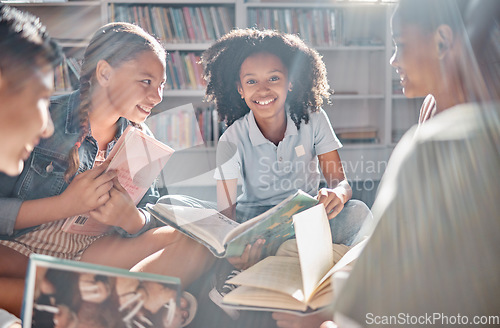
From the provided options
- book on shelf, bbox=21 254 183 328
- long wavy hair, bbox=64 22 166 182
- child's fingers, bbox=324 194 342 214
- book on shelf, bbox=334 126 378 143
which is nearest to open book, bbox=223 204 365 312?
book on shelf, bbox=21 254 183 328

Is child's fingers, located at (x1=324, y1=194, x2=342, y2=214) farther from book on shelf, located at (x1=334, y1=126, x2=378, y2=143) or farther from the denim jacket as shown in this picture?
book on shelf, located at (x1=334, y1=126, x2=378, y2=143)

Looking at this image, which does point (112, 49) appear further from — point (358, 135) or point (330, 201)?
point (358, 135)

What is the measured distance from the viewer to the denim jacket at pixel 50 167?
0.91 m

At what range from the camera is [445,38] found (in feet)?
2.44

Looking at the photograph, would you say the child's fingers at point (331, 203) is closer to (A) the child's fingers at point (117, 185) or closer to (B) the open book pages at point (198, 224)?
(B) the open book pages at point (198, 224)

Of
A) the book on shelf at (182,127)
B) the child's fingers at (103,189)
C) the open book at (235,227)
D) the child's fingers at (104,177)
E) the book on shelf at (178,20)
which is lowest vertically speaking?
the open book at (235,227)

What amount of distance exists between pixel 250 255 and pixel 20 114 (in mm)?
569

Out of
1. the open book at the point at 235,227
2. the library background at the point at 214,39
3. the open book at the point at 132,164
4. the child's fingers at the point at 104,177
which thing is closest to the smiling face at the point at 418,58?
the open book at the point at 235,227

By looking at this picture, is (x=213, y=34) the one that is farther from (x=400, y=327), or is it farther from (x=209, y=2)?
(x=400, y=327)

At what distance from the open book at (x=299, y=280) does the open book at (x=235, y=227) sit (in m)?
0.04

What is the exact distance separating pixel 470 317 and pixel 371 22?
279cm

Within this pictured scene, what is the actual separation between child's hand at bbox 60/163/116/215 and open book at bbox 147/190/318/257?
0.36 ft

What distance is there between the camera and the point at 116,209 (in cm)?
94

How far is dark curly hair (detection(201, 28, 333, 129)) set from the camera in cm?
154
